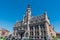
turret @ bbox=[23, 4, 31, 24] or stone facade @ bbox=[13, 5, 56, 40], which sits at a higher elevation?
turret @ bbox=[23, 4, 31, 24]

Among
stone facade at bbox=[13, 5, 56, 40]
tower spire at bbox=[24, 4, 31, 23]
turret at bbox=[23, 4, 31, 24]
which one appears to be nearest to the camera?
stone facade at bbox=[13, 5, 56, 40]

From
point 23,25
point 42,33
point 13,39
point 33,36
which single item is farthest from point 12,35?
point 42,33

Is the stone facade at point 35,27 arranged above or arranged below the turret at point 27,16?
below

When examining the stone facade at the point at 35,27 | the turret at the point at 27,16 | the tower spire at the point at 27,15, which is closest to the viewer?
the stone facade at the point at 35,27

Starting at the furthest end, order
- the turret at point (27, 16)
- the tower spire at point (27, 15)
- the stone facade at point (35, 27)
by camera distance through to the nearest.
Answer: the tower spire at point (27, 15), the turret at point (27, 16), the stone facade at point (35, 27)

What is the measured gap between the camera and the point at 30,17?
83.8 metres

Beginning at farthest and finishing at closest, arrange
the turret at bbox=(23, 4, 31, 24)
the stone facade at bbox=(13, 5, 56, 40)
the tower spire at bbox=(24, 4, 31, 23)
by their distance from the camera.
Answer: the tower spire at bbox=(24, 4, 31, 23) < the turret at bbox=(23, 4, 31, 24) < the stone facade at bbox=(13, 5, 56, 40)

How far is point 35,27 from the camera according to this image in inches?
2936

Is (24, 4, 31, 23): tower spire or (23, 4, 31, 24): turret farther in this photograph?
(24, 4, 31, 23): tower spire

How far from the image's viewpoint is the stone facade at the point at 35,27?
6872 cm

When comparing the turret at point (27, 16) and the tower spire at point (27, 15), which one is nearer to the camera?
the turret at point (27, 16)

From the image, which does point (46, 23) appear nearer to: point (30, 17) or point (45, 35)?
point (45, 35)

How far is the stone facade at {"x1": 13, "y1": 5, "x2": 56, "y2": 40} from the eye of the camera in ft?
225

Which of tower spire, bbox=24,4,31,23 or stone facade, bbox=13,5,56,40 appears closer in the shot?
stone facade, bbox=13,5,56,40
